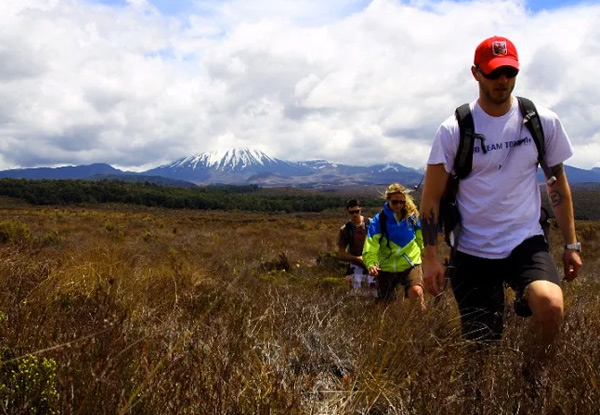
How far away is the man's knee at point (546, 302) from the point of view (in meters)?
2.33

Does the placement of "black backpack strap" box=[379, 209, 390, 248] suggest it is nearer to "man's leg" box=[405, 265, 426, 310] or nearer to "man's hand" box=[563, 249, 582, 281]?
"man's leg" box=[405, 265, 426, 310]

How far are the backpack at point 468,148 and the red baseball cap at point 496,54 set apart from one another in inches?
10.1

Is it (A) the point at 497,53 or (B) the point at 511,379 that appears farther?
(A) the point at 497,53

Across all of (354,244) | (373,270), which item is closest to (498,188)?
(373,270)

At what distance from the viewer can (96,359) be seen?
70.5 inches

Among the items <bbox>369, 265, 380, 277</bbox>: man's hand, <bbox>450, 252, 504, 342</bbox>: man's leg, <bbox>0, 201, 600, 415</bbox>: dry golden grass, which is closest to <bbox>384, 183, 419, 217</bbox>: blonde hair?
<bbox>369, 265, 380, 277</bbox>: man's hand

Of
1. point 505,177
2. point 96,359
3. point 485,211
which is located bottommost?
point 96,359

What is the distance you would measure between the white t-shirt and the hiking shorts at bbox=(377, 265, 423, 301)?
2126 millimetres

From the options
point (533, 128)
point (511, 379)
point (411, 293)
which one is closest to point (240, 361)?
point (511, 379)

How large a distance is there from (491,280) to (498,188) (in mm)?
540

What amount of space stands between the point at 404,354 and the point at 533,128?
136 cm

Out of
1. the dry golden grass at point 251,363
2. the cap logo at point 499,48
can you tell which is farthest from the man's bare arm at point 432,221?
the cap logo at point 499,48

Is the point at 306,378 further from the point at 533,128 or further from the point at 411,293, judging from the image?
the point at 411,293

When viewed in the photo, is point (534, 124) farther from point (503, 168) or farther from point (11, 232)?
point (11, 232)
